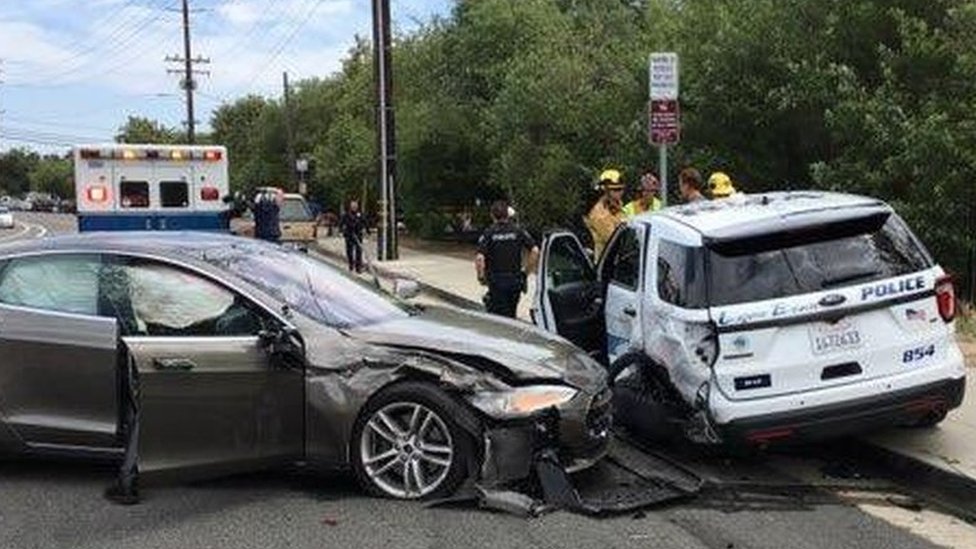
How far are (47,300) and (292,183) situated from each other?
62.3 meters

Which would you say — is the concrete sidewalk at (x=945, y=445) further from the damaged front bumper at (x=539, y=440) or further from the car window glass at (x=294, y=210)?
the car window glass at (x=294, y=210)

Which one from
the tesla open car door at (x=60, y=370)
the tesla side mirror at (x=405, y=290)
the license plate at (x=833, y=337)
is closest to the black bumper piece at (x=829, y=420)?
the license plate at (x=833, y=337)

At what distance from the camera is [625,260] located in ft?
29.2

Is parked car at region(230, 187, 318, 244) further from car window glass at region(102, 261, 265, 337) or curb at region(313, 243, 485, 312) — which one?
car window glass at region(102, 261, 265, 337)

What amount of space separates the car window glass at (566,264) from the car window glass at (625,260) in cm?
78

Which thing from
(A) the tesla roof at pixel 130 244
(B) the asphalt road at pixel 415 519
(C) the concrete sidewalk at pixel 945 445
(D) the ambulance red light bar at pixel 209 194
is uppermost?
(D) the ambulance red light bar at pixel 209 194

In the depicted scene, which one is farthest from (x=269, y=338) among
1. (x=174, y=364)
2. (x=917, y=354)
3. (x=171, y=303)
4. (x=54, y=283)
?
(x=917, y=354)

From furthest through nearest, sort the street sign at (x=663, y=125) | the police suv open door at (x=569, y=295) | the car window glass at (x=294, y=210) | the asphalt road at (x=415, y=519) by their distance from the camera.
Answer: the car window glass at (x=294, y=210), the street sign at (x=663, y=125), the police suv open door at (x=569, y=295), the asphalt road at (x=415, y=519)

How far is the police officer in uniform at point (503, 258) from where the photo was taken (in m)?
11.6

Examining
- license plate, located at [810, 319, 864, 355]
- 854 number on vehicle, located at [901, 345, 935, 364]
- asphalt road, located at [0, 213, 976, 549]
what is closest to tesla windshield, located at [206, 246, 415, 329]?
asphalt road, located at [0, 213, 976, 549]

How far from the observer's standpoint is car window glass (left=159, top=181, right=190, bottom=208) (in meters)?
21.6

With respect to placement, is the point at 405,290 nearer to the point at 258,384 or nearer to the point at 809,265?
the point at 258,384

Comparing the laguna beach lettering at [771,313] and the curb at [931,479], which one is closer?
the curb at [931,479]

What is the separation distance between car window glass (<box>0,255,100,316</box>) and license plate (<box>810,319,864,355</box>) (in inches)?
157
